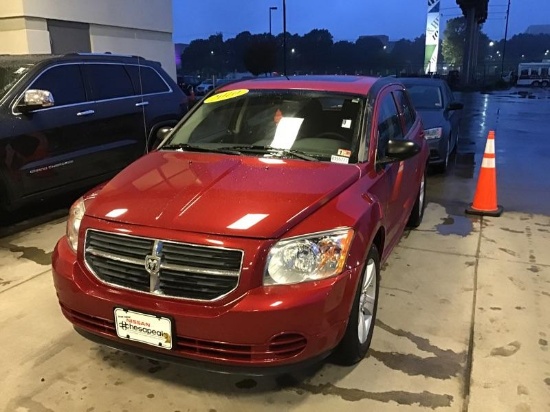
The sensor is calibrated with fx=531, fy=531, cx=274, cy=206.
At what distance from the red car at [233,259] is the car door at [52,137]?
259 centimetres

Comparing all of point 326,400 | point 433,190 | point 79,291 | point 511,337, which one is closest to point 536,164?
point 433,190

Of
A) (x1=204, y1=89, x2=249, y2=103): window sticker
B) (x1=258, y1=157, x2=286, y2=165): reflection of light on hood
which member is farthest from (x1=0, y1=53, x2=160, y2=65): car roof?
(x1=258, y1=157, x2=286, y2=165): reflection of light on hood

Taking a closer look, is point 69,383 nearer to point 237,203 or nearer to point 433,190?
point 237,203

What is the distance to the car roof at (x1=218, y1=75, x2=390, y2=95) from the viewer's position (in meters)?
4.04

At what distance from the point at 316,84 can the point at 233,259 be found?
2.05 meters

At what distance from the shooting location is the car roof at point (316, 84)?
404 centimetres

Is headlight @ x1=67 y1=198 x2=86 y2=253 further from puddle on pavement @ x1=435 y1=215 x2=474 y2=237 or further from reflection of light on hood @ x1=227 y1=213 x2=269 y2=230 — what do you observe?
puddle on pavement @ x1=435 y1=215 x2=474 y2=237

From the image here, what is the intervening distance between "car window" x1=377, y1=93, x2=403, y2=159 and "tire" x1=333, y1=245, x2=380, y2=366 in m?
0.89

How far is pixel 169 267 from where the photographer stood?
8.54 feet

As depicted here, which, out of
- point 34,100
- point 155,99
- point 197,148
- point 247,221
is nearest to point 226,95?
Result: point 197,148

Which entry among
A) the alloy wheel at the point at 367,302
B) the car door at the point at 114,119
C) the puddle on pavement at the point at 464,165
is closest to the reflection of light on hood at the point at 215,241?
the alloy wheel at the point at 367,302

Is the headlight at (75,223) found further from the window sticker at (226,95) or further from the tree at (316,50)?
the tree at (316,50)

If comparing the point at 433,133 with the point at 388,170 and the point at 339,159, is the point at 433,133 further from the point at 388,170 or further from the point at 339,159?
the point at 339,159

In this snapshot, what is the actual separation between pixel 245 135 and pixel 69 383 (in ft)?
6.57
